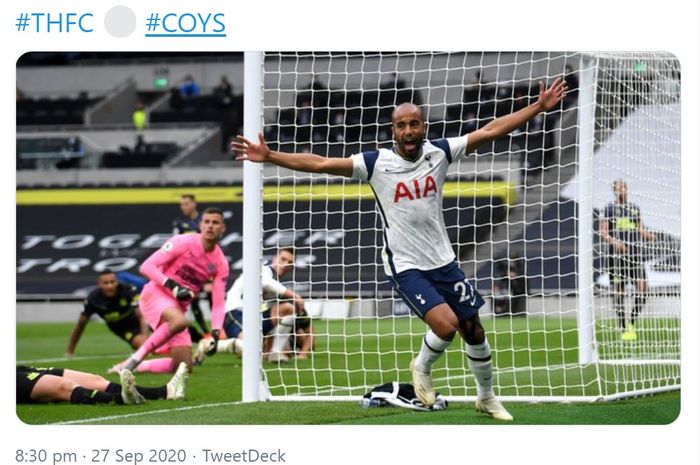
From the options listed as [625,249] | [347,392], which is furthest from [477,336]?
[625,249]

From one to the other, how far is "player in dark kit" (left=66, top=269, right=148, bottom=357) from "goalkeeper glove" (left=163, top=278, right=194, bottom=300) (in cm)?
336

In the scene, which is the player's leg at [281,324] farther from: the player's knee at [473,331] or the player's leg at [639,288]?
the player's knee at [473,331]

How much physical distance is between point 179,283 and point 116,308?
273 cm

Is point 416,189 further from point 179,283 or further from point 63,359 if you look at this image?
point 63,359

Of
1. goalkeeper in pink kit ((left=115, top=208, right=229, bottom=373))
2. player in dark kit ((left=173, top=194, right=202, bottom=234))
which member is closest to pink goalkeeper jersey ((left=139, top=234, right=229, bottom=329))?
goalkeeper in pink kit ((left=115, top=208, right=229, bottom=373))

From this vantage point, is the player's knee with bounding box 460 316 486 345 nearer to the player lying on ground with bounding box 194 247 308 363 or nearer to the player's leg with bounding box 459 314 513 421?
the player's leg with bounding box 459 314 513 421

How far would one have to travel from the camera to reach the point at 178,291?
1087 centimetres

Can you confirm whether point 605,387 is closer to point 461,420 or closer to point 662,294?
point 662,294

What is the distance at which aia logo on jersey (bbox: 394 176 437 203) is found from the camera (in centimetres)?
755

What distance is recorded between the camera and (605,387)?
960cm

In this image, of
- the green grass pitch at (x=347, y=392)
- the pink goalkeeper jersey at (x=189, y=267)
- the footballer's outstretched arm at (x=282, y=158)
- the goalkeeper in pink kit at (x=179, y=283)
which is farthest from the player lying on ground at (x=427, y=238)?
the pink goalkeeper jersey at (x=189, y=267)

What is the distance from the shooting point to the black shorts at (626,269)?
11.1 meters

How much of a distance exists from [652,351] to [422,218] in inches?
207

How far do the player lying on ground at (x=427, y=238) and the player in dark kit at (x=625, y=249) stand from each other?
148 inches
